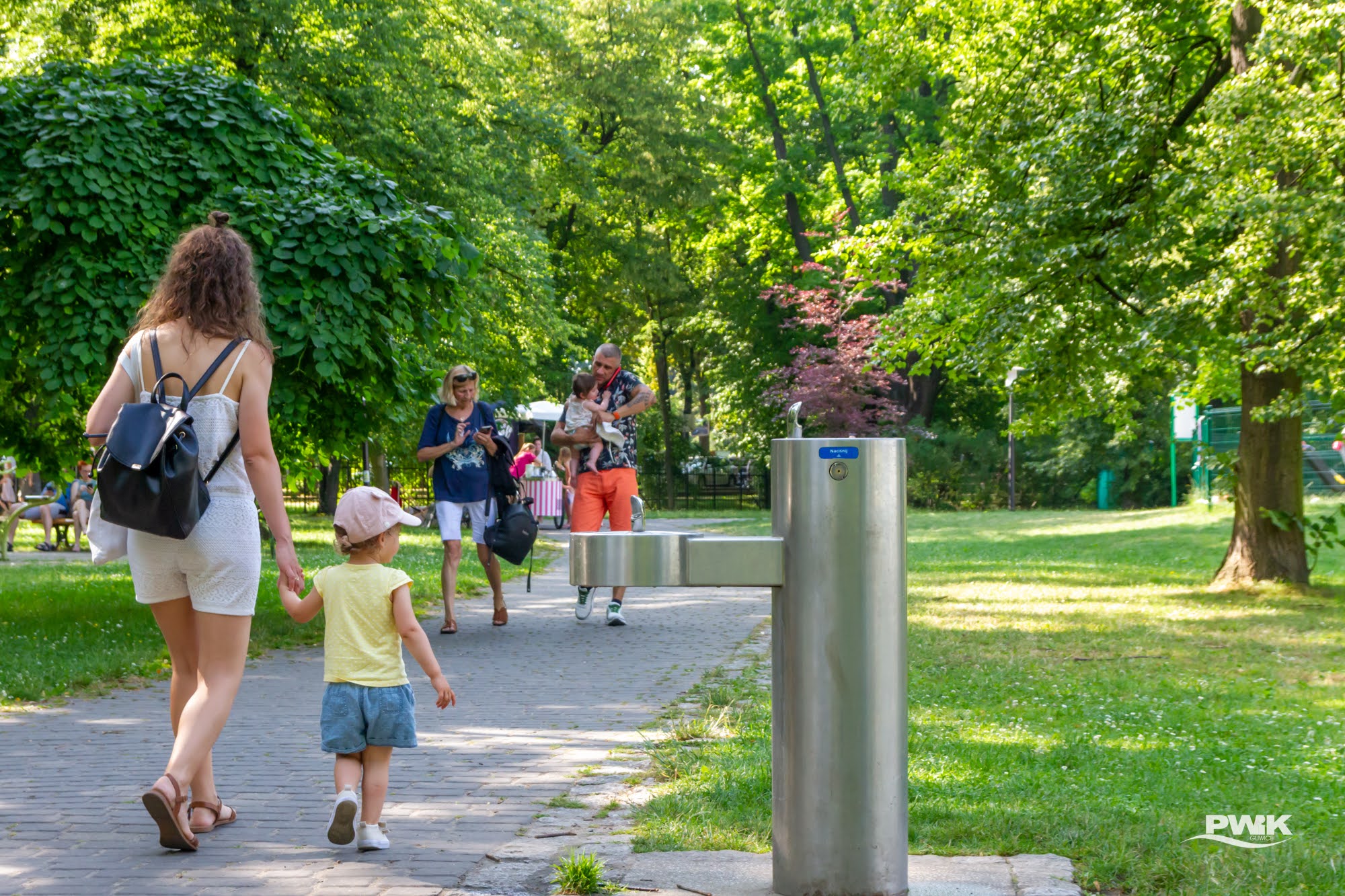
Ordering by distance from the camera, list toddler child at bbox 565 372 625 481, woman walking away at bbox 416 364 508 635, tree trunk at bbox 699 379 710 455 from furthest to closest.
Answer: tree trunk at bbox 699 379 710 455
toddler child at bbox 565 372 625 481
woman walking away at bbox 416 364 508 635

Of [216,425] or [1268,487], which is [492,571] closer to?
[216,425]

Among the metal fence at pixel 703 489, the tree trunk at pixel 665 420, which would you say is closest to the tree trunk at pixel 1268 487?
the tree trunk at pixel 665 420

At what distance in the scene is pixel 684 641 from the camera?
9.65 metres

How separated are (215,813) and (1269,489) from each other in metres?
10.3

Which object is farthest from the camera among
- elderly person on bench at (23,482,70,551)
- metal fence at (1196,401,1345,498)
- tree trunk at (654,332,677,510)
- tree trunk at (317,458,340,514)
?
tree trunk at (654,332,677,510)

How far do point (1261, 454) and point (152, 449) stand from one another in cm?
1065

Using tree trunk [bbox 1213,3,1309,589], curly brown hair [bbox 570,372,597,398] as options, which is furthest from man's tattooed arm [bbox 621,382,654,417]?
tree trunk [bbox 1213,3,1309,589]

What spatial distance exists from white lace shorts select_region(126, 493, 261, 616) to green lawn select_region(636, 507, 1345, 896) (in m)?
1.51

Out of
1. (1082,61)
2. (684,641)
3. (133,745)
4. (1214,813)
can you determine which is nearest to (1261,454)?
(1082,61)

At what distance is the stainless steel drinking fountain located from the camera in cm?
354

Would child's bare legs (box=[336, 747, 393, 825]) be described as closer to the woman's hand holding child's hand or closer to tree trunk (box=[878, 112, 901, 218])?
the woman's hand holding child's hand

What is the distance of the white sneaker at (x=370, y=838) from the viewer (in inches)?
167

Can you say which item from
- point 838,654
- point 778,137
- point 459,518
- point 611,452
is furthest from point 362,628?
point 778,137

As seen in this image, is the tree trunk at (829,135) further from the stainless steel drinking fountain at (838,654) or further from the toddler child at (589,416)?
the stainless steel drinking fountain at (838,654)
